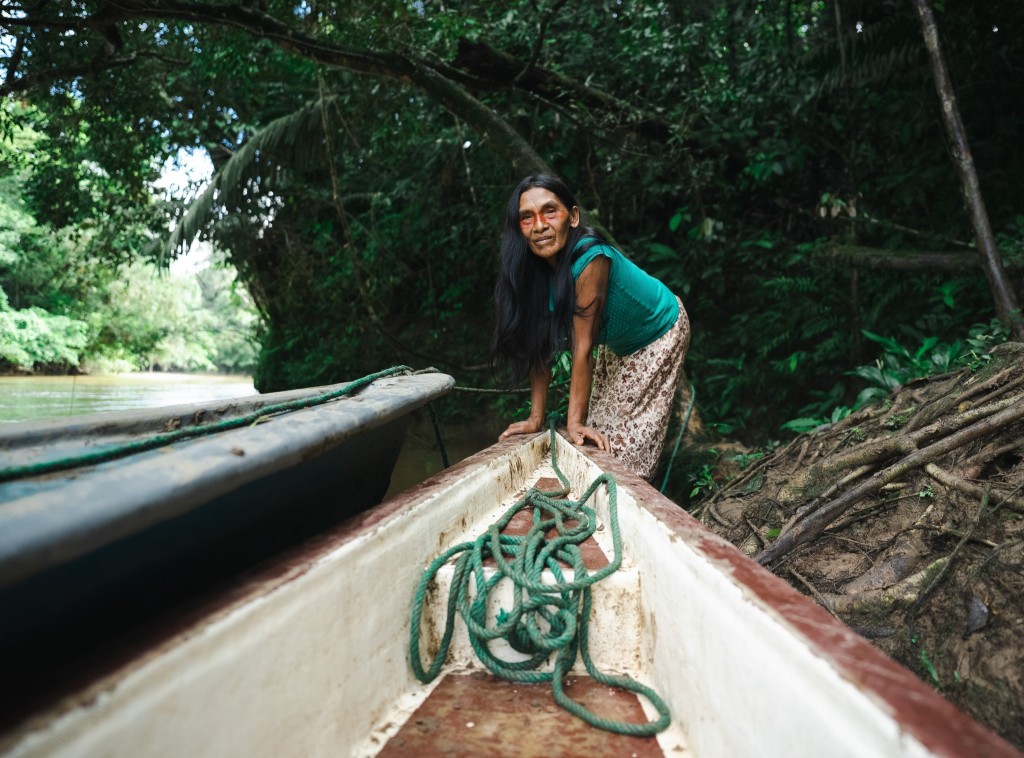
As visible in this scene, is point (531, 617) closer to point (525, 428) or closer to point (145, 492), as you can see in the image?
point (145, 492)

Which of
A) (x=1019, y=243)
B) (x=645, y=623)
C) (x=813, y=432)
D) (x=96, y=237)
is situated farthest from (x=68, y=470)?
(x=96, y=237)

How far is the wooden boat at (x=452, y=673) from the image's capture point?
529 millimetres

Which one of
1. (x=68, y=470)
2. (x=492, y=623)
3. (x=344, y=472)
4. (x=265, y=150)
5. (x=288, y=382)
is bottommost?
(x=288, y=382)

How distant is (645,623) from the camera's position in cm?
108

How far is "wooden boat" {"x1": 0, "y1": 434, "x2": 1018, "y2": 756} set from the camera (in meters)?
0.53

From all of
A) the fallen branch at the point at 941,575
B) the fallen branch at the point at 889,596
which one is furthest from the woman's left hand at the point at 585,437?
the fallen branch at the point at 941,575

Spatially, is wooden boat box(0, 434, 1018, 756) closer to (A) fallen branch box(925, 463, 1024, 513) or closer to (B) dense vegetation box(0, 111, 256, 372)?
(A) fallen branch box(925, 463, 1024, 513)

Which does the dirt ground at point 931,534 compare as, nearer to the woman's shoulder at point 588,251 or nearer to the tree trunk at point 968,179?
the tree trunk at point 968,179

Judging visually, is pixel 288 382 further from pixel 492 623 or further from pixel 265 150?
pixel 492 623

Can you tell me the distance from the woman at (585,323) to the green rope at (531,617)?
0.93 meters

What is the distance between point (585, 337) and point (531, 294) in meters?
0.32

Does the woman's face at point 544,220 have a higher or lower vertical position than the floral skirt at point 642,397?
higher

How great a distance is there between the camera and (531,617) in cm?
104

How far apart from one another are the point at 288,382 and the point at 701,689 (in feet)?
27.4
